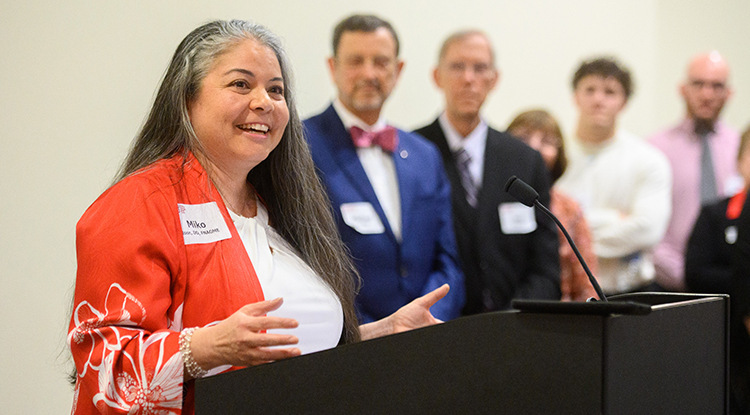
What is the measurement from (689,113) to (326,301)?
3.98m

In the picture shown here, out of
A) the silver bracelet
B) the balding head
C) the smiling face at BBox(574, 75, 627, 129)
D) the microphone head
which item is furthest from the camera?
the balding head

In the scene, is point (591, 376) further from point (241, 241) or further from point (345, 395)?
point (241, 241)

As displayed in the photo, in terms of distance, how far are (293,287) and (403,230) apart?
1.10 m

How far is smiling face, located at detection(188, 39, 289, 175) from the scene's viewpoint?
→ 1.65 m

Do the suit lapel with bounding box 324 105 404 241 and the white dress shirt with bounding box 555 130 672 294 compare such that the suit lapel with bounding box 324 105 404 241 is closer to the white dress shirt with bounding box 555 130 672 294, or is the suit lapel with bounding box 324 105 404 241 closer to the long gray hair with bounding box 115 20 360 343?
the long gray hair with bounding box 115 20 360 343

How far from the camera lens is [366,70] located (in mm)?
2943

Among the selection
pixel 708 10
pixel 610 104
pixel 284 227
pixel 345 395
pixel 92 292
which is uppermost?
pixel 708 10

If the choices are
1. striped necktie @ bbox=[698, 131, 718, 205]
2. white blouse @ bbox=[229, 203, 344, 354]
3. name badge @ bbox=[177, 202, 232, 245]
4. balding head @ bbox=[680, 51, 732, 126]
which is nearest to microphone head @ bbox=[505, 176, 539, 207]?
white blouse @ bbox=[229, 203, 344, 354]

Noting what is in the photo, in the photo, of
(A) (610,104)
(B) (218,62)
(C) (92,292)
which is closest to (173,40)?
(B) (218,62)

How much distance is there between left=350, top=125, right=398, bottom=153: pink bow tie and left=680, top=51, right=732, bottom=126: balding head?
9.53 feet

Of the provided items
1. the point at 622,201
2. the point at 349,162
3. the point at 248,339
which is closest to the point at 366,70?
the point at 349,162

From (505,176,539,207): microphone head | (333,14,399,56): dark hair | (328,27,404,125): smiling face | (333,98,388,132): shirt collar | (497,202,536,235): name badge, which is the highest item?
(333,14,399,56): dark hair

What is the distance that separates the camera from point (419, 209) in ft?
9.11

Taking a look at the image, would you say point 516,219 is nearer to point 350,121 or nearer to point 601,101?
point 350,121
